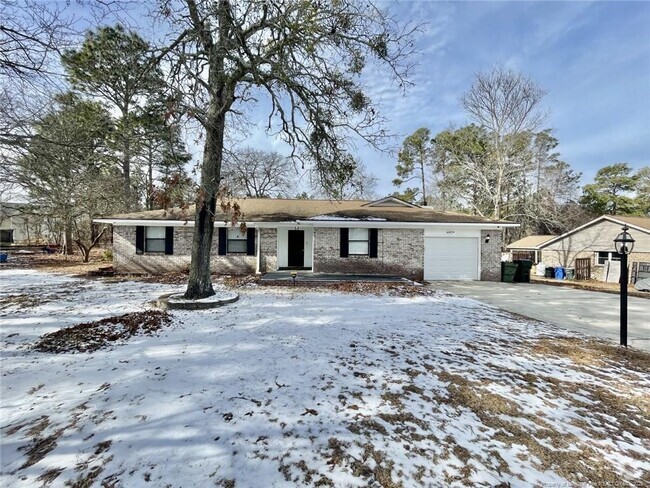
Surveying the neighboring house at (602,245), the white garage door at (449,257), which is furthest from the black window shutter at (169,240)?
the neighboring house at (602,245)

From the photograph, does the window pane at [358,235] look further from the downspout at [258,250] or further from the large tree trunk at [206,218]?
the large tree trunk at [206,218]

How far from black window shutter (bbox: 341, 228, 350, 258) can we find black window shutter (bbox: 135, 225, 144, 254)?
29.6ft

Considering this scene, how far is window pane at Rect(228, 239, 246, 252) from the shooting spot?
13.8 metres

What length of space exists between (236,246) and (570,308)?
12.3m

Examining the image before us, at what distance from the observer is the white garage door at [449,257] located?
13.2 meters

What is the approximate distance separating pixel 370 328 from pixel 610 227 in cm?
2163

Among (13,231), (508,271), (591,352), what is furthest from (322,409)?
(13,231)

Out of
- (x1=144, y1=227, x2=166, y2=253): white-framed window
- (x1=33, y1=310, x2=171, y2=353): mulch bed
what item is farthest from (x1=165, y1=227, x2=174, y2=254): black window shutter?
(x1=33, y1=310, x2=171, y2=353): mulch bed

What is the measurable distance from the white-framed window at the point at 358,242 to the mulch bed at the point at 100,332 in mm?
8276

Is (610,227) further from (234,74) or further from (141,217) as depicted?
(141,217)

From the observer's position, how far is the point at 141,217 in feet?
44.3

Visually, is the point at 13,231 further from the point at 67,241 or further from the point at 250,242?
the point at 250,242

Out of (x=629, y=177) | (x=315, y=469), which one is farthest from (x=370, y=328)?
(x=629, y=177)

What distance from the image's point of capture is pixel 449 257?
13.2 meters
